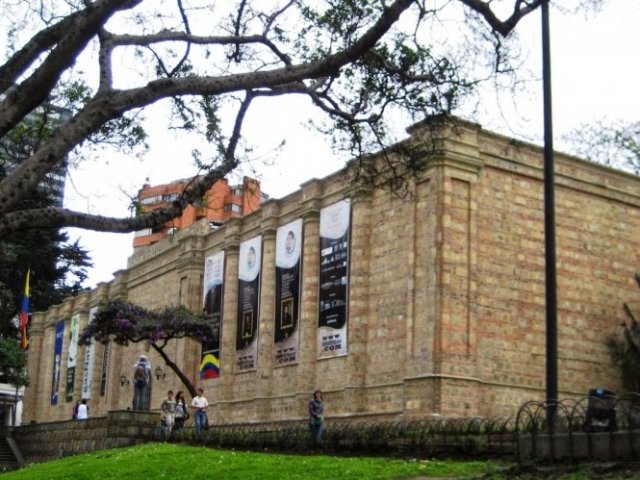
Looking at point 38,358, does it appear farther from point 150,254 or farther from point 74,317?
point 150,254

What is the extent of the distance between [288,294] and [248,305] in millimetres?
2982

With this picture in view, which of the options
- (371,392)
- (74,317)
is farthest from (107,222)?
(74,317)

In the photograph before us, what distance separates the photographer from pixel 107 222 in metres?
9.43

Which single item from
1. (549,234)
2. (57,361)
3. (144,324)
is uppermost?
(549,234)

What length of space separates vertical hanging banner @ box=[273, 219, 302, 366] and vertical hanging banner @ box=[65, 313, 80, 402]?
19.9 metres

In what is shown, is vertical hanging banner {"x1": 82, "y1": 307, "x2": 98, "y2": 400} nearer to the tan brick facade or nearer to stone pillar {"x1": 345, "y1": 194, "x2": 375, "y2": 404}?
the tan brick facade

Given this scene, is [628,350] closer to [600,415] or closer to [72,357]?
[600,415]

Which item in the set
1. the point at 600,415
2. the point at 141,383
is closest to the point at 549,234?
the point at 600,415

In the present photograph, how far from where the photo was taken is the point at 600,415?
11.2 meters

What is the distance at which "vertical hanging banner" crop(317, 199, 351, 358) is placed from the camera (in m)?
25.9

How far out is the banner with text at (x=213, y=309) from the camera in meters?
32.6

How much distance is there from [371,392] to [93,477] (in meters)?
10.0

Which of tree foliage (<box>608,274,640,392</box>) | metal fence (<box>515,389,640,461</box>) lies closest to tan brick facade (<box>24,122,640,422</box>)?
tree foliage (<box>608,274,640,392</box>)

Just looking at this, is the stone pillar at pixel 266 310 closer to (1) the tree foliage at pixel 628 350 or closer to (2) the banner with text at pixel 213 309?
(2) the banner with text at pixel 213 309
